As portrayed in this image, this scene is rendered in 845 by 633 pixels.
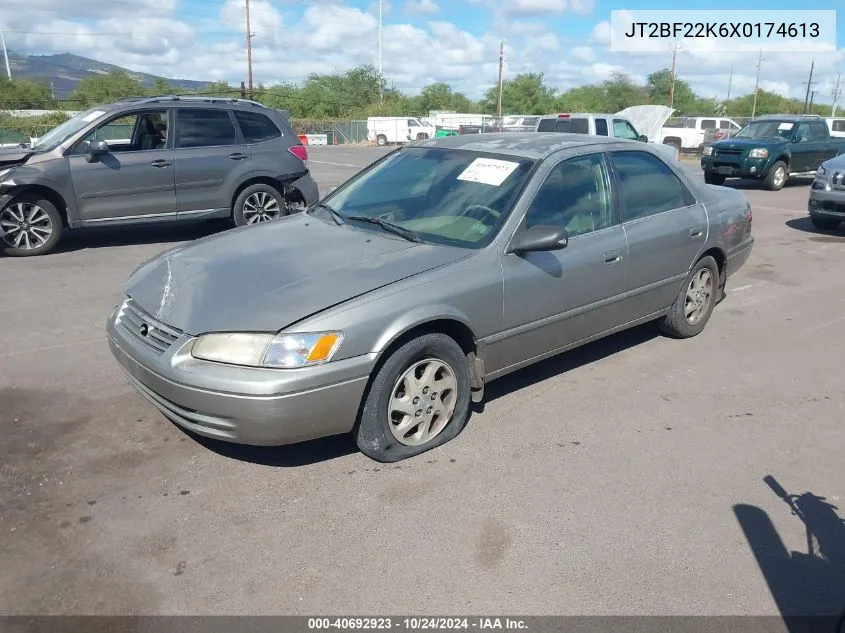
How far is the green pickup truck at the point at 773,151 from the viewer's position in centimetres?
1677

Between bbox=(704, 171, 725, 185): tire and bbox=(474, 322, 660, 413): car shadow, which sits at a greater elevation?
bbox=(704, 171, 725, 185): tire

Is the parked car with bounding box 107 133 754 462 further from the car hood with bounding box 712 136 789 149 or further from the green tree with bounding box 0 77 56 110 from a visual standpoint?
the green tree with bounding box 0 77 56 110

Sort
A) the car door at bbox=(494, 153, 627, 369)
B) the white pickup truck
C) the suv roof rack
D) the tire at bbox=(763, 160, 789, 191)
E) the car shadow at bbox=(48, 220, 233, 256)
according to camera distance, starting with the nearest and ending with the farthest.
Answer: the car door at bbox=(494, 153, 627, 369) → the suv roof rack → the car shadow at bbox=(48, 220, 233, 256) → the tire at bbox=(763, 160, 789, 191) → the white pickup truck

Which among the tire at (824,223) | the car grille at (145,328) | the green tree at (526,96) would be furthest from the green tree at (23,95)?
the car grille at (145,328)

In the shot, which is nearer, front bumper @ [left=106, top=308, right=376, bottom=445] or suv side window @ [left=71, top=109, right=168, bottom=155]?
front bumper @ [left=106, top=308, right=376, bottom=445]

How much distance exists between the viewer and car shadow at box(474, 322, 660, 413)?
4770mm

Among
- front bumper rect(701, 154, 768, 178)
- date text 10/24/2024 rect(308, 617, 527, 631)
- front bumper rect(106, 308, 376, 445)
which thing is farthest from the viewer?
front bumper rect(701, 154, 768, 178)

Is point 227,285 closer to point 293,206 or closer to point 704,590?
point 704,590

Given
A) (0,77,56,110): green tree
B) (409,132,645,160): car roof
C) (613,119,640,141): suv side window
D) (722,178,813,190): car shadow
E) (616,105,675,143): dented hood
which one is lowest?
(722,178,813,190): car shadow

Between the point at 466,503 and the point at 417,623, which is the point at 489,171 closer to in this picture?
the point at 466,503

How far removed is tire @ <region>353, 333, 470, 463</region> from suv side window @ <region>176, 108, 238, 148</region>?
6.44 m

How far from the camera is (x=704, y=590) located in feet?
9.21

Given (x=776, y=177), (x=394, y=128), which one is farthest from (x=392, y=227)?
(x=394, y=128)

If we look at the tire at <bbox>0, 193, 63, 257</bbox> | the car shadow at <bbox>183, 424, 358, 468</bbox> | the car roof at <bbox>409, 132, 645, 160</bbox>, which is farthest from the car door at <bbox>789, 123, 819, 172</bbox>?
the car shadow at <bbox>183, 424, 358, 468</bbox>
